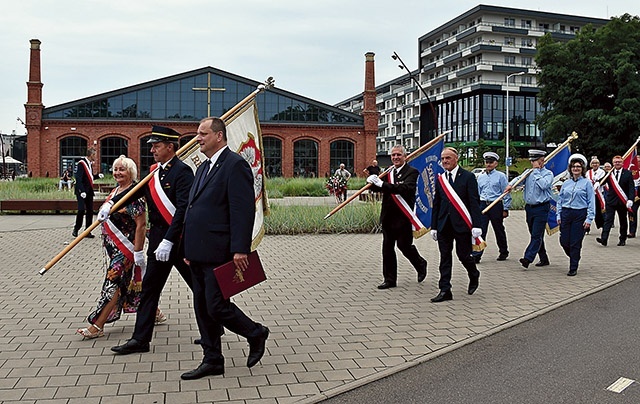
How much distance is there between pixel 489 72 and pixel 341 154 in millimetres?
34001

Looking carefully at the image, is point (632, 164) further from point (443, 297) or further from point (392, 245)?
point (443, 297)

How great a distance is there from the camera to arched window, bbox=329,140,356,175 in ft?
188

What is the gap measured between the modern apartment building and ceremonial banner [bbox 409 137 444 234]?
6876 centimetres

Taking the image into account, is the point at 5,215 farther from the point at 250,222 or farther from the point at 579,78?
the point at 579,78

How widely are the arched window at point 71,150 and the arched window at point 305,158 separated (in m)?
18.1

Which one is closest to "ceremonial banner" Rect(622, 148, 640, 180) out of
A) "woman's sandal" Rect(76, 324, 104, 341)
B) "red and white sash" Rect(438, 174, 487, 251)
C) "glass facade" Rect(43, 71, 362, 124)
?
"red and white sash" Rect(438, 174, 487, 251)

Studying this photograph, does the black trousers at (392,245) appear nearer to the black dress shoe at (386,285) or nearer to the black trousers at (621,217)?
the black dress shoe at (386,285)

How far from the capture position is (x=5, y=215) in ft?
72.0

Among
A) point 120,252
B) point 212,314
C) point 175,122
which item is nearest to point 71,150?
point 175,122

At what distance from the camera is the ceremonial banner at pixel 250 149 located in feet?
21.9

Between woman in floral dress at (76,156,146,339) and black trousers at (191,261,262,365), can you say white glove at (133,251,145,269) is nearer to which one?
woman in floral dress at (76,156,146,339)

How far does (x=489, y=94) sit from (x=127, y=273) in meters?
79.1

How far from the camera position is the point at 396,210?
868cm

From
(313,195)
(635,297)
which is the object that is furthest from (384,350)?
(313,195)
